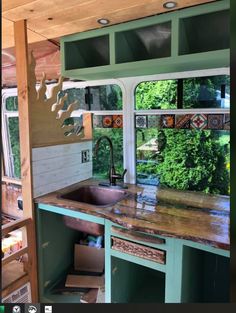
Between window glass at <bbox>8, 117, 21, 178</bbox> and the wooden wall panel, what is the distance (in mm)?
1212

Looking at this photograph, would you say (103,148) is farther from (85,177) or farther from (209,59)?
(209,59)

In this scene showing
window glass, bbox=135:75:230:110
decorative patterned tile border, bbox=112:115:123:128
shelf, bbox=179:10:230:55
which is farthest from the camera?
decorative patterned tile border, bbox=112:115:123:128

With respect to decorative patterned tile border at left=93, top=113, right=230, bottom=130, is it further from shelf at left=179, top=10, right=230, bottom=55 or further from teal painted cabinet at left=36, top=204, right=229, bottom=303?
teal painted cabinet at left=36, top=204, right=229, bottom=303

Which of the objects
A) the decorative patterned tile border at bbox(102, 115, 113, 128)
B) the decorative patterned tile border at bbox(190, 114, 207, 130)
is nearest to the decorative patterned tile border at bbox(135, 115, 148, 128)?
the decorative patterned tile border at bbox(102, 115, 113, 128)

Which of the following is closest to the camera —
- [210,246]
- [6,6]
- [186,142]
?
[210,246]

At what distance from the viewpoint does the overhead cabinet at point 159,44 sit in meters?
1.50

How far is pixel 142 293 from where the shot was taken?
1916mm

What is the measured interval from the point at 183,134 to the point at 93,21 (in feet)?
3.42

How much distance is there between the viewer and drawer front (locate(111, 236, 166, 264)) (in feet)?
4.58

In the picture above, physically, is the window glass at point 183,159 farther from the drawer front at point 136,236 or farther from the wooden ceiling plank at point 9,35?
the wooden ceiling plank at point 9,35

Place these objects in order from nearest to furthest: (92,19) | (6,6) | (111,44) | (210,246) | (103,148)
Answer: (210,246)
(6,6)
(92,19)
(111,44)
(103,148)

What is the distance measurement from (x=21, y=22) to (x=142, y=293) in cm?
204

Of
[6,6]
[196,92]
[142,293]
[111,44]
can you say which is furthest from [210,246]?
[6,6]

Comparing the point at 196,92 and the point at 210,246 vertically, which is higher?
the point at 196,92
